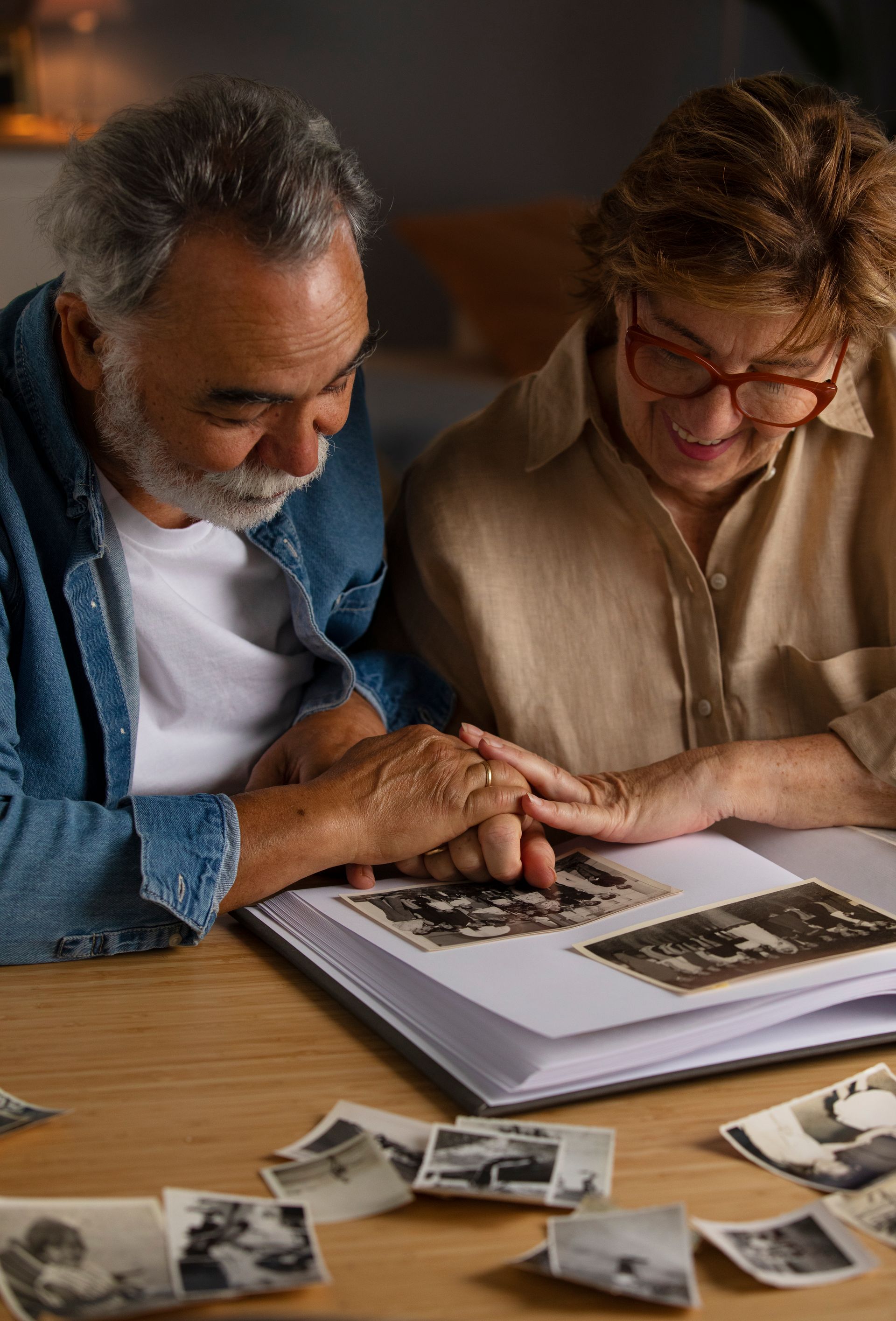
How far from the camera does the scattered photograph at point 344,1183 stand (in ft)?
2.13

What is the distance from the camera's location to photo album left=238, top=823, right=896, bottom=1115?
30.2 inches

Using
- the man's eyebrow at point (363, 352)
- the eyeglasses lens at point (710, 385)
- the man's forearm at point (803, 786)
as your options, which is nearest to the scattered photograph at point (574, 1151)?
the man's forearm at point (803, 786)

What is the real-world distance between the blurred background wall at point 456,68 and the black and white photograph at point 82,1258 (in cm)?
344

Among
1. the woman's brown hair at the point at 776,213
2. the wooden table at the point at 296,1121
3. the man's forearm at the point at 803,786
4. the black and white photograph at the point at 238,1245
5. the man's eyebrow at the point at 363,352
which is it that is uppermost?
the woman's brown hair at the point at 776,213

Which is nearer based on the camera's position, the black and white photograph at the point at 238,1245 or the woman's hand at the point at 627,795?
the black and white photograph at the point at 238,1245

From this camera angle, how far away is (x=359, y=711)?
4.43 ft

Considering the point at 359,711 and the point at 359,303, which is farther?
the point at 359,711

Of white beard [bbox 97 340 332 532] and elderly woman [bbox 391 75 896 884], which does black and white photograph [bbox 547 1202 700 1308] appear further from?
white beard [bbox 97 340 332 532]

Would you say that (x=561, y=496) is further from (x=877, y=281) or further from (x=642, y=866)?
(x=642, y=866)

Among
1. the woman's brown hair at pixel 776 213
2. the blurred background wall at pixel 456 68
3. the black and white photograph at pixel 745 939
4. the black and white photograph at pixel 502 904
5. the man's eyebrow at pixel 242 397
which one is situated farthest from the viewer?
the blurred background wall at pixel 456 68

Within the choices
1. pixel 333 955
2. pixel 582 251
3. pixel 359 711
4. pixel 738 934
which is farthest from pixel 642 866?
pixel 582 251

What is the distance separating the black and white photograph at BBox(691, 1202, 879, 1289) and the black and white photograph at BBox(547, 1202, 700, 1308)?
0.02 metres

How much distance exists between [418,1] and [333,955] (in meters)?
4.03

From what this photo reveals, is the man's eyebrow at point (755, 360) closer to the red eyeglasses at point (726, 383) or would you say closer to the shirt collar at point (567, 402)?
the red eyeglasses at point (726, 383)
